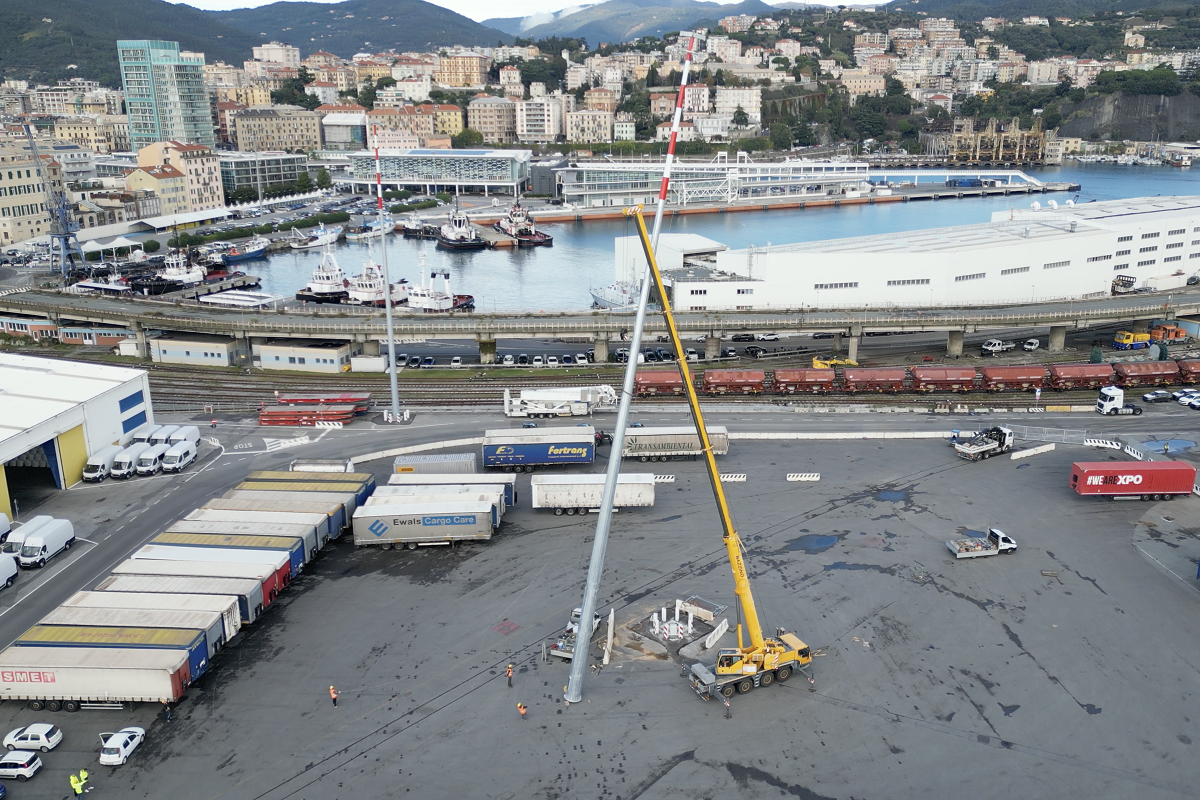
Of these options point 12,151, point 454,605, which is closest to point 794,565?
point 454,605

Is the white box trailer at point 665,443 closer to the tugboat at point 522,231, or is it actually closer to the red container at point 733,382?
the red container at point 733,382

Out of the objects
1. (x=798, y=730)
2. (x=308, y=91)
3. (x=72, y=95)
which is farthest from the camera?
(x=308, y=91)

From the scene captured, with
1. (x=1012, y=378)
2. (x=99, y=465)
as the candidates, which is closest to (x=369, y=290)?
(x=99, y=465)

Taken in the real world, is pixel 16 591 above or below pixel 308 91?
below

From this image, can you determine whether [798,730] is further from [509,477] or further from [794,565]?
[509,477]

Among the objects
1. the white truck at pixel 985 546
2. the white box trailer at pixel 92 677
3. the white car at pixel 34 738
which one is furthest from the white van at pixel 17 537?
the white truck at pixel 985 546

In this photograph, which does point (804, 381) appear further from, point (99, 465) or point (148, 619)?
point (99, 465)
